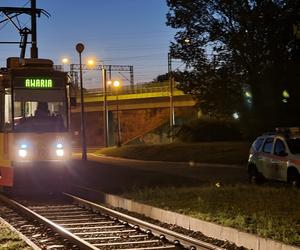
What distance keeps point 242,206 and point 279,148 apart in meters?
6.16

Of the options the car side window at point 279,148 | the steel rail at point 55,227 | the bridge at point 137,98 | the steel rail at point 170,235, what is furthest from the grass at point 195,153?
the bridge at point 137,98

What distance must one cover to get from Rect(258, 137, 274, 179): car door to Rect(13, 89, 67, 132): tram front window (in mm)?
6115

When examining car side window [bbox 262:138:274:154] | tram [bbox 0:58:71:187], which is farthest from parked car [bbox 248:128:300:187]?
tram [bbox 0:58:71:187]

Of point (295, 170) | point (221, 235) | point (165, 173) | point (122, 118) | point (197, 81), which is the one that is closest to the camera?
point (221, 235)

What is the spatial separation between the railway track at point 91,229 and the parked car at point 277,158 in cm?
581

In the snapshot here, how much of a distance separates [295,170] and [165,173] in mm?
8915

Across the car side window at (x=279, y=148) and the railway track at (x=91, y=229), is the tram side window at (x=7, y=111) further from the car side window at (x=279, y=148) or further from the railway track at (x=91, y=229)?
the car side window at (x=279, y=148)

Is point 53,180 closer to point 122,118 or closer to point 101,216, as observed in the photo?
point 101,216

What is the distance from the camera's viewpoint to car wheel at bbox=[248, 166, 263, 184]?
2048cm

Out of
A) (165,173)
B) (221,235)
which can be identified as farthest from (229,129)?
(221,235)

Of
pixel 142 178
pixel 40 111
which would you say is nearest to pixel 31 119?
pixel 40 111

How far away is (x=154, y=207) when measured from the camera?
14.3 metres

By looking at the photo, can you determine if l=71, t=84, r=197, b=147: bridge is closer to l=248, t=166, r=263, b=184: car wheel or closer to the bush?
the bush

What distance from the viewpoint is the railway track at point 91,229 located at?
10.7m
